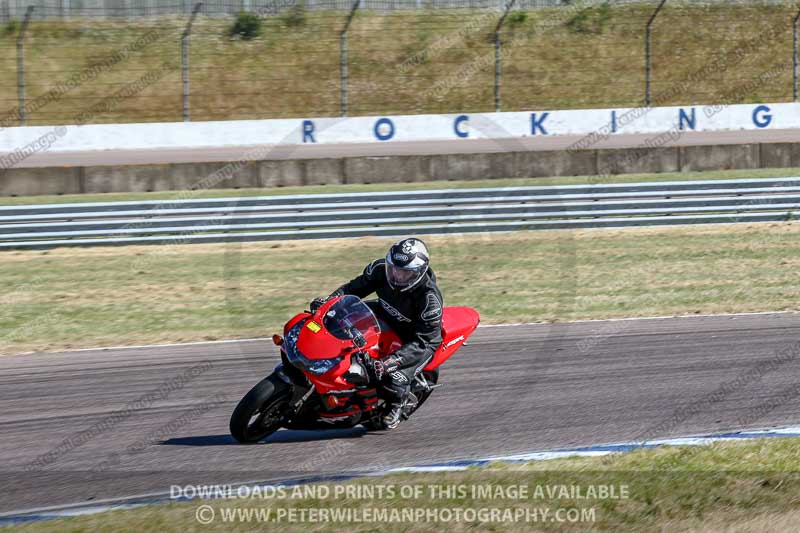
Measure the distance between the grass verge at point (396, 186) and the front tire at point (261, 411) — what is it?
11741mm

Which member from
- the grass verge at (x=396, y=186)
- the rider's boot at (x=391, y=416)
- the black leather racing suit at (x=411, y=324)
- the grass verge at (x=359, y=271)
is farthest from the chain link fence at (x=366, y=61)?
the rider's boot at (x=391, y=416)

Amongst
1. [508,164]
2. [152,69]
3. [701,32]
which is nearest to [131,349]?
[508,164]

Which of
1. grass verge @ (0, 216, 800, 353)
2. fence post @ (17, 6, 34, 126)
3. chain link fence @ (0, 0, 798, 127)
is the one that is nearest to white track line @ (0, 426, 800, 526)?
grass verge @ (0, 216, 800, 353)

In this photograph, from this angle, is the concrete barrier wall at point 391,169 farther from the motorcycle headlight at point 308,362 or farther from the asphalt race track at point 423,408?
the motorcycle headlight at point 308,362

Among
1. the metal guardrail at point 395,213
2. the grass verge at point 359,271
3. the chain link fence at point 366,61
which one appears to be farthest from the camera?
the chain link fence at point 366,61

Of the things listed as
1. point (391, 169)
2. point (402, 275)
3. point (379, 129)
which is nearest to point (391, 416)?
point (402, 275)

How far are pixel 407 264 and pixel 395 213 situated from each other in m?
9.22

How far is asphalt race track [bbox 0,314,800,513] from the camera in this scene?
6824 millimetres

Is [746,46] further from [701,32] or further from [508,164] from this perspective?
[508,164]

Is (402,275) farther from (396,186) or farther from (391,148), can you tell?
(391,148)

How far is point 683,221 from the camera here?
17.2 m

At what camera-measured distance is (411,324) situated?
7645 mm

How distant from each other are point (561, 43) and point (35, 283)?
23.0 metres

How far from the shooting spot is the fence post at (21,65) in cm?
2569
